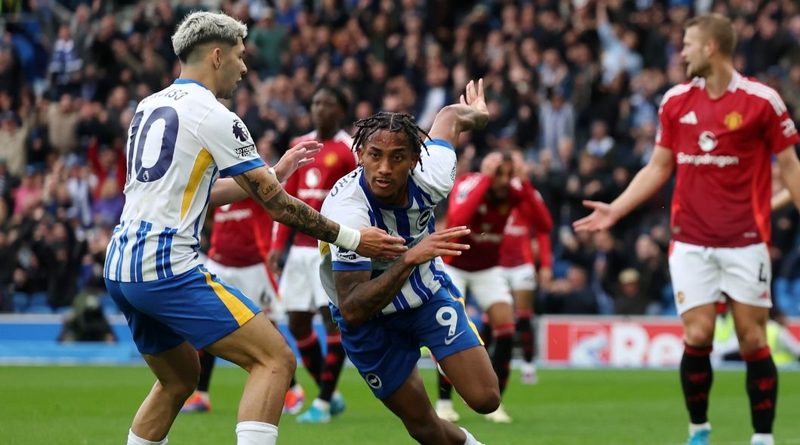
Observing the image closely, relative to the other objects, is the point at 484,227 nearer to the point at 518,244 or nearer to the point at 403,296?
the point at 518,244

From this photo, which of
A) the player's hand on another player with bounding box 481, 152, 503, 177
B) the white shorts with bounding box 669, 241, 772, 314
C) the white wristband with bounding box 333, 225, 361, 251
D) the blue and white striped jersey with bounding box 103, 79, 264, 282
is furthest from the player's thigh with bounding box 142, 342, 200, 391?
the player's hand on another player with bounding box 481, 152, 503, 177

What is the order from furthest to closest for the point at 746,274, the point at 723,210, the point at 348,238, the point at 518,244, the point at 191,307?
the point at 518,244 < the point at 723,210 < the point at 746,274 < the point at 348,238 < the point at 191,307

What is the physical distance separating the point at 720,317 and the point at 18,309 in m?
12.0

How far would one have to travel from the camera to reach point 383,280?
679cm

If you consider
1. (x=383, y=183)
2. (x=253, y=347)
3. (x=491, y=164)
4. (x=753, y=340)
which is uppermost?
(x=383, y=183)

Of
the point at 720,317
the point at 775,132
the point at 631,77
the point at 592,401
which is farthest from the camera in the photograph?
the point at 631,77

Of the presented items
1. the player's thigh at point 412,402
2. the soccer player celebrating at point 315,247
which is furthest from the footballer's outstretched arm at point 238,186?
the soccer player celebrating at point 315,247

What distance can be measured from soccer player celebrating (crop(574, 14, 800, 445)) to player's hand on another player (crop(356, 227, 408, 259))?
95.5 inches

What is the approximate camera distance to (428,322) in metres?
7.23

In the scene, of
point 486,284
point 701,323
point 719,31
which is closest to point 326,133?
point 486,284

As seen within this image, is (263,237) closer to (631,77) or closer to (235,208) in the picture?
(235,208)

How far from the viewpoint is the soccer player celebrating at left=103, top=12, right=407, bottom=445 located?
659cm

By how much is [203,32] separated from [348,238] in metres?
1.33

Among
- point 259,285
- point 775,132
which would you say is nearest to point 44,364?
point 259,285
